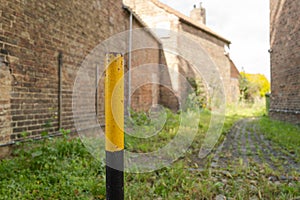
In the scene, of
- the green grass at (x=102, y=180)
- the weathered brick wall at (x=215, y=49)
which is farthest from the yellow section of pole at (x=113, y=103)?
the weathered brick wall at (x=215, y=49)

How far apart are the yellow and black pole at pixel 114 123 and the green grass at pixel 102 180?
119cm

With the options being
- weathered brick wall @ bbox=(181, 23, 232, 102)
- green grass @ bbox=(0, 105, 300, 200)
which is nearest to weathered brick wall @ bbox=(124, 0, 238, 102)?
weathered brick wall @ bbox=(181, 23, 232, 102)

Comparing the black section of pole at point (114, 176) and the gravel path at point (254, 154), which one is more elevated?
the black section of pole at point (114, 176)

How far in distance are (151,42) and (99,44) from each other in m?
4.98

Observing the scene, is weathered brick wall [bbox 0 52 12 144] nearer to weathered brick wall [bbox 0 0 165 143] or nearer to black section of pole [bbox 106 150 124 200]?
weathered brick wall [bbox 0 0 165 143]

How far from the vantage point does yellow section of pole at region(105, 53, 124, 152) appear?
1.58 m

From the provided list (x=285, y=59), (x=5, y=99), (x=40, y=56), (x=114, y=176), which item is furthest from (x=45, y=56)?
(x=285, y=59)

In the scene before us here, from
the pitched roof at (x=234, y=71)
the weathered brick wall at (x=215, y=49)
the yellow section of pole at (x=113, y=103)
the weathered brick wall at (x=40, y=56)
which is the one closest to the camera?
the yellow section of pole at (x=113, y=103)

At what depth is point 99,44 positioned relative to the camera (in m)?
7.09

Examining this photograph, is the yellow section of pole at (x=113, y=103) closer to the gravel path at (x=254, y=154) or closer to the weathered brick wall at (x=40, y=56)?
the gravel path at (x=254, y=154)

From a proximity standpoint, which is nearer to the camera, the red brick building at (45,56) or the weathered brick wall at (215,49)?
the red brick building at (45,56)

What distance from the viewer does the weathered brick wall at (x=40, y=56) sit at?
13.4ft

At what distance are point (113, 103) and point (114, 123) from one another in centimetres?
13

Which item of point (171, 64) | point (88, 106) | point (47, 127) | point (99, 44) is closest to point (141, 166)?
point (47, 127)
